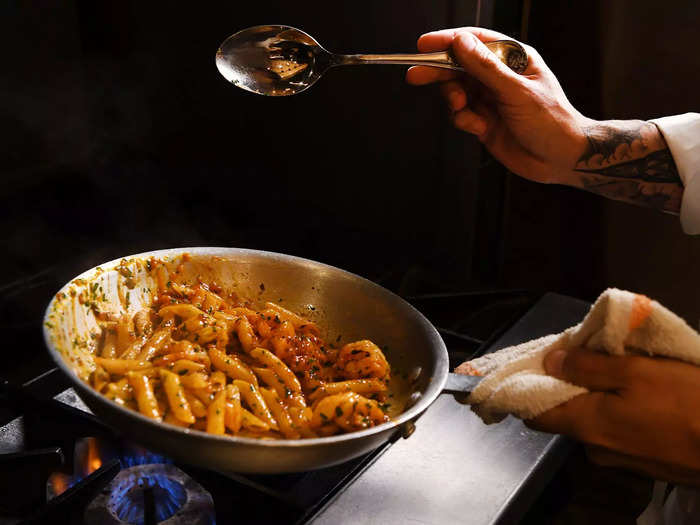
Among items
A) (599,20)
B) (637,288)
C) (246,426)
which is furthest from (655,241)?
(246,426)

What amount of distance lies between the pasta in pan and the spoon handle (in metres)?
0.36

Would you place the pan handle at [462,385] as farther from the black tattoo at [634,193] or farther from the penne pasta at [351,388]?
the black tattoo at [634,193]

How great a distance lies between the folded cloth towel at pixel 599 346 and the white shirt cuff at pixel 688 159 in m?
0.46

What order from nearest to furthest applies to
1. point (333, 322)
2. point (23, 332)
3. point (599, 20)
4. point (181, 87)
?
point (333, 322) < point (23, 332) < point (181, 87) < point (599, 20)

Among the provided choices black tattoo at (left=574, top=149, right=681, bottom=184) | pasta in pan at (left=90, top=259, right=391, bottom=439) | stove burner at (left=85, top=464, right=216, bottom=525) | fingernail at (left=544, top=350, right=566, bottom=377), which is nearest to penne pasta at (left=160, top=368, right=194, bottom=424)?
pasta in pan at (left=90, top=259, right=391, bottom=439)

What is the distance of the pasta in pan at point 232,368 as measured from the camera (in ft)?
2.81

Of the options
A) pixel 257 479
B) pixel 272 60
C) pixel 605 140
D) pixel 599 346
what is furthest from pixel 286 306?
pixel 605 140

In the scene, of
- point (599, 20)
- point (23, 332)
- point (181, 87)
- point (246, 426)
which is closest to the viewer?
point (246, 426)

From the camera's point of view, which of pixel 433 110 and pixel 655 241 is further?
pixel 655 241

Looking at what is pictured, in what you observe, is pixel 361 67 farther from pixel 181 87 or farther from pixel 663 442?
→ pixel 663 442

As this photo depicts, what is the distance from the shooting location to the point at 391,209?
180 cm

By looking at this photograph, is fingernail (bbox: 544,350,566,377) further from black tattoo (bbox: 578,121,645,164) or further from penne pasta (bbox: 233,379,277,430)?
black tattoo (bbox: 578,121,645,164)

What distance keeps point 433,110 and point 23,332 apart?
3.18 ft

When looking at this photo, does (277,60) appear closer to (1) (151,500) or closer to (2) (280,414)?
(2) (280,414)
